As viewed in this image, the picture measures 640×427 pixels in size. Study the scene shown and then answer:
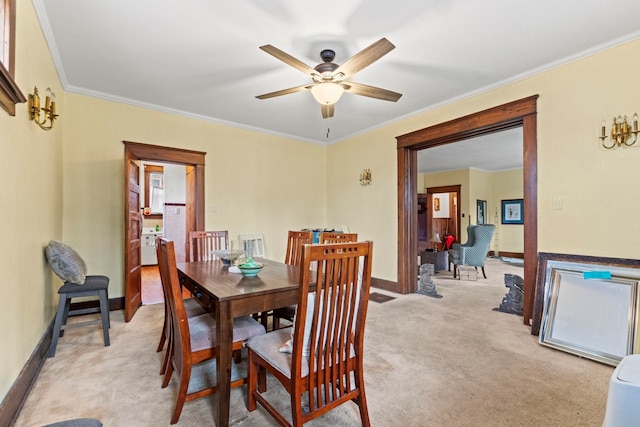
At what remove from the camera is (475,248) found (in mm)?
5203

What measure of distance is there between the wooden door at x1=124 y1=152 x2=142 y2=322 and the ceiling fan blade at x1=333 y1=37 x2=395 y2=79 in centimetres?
252

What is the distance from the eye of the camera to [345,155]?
5.18 m

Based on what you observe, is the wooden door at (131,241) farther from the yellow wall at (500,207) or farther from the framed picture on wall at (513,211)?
the framed picture on wall at (513,211)

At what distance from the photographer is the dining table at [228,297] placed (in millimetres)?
1465

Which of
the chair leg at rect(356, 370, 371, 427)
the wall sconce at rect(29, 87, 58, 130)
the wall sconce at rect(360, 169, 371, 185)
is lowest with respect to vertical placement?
the chair leg at rect(356, 370, 371, 427)

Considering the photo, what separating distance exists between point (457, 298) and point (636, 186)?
225 centimetres

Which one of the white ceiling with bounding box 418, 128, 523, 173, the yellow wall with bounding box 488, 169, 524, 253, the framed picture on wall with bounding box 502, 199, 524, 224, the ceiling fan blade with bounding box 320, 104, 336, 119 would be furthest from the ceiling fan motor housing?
the framed picture on wall with bounding box 502, 199, 524, 224

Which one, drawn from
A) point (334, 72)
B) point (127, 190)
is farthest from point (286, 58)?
point (127, 190)

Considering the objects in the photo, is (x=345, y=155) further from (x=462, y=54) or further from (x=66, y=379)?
(x=66, y=379)

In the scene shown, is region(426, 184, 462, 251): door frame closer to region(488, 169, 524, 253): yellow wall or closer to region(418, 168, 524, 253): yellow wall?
region(418, 168, 524, 253): yellow wall

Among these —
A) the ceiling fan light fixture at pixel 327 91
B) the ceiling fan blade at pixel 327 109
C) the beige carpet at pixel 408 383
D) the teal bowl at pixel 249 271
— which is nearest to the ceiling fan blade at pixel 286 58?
the ceiling fan light fixture at pixel 327 91

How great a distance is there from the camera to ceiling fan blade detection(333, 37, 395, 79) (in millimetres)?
1889

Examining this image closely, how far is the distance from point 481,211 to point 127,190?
8.51m

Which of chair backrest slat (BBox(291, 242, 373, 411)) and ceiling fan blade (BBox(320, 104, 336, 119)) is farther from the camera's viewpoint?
ceiling fan blade (BBox(320, 104, 336, 119))
